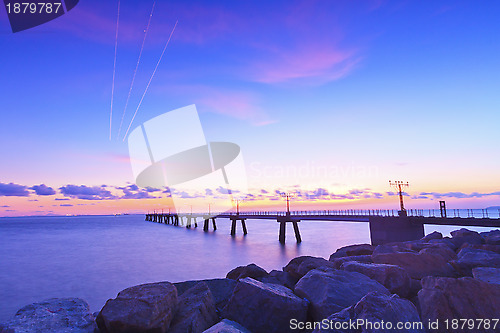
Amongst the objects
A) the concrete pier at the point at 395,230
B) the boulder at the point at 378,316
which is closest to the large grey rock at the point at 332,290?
the boulder at the point at 378,316

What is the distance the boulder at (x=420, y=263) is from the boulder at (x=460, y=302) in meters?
3.44

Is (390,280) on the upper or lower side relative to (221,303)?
Answer: upper

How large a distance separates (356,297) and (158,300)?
3.57 meters

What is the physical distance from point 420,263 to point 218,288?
5.73 meters

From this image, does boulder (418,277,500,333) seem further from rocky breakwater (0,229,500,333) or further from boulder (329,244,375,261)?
boulder (329,244,375,261)

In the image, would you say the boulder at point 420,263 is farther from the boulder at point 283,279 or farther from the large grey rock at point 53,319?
the large grey rock at point 53,319

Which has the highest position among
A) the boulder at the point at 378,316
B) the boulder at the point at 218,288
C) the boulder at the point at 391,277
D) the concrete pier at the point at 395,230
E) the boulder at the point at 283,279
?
the boulder at the point at 378,316

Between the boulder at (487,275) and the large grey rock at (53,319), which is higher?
the boulder at (487,275)

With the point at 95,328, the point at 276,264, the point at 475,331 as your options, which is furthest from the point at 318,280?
the point at 276,264

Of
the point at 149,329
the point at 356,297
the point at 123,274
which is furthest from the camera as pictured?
the point at 123,274

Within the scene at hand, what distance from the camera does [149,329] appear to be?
4934 millimetres

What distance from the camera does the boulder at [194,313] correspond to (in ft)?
17.0

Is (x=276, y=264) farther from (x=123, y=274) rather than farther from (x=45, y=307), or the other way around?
(x=45, y=307)

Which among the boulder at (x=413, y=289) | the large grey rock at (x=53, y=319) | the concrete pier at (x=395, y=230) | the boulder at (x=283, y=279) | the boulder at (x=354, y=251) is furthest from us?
the concrete pier at (x=395, y=230)
